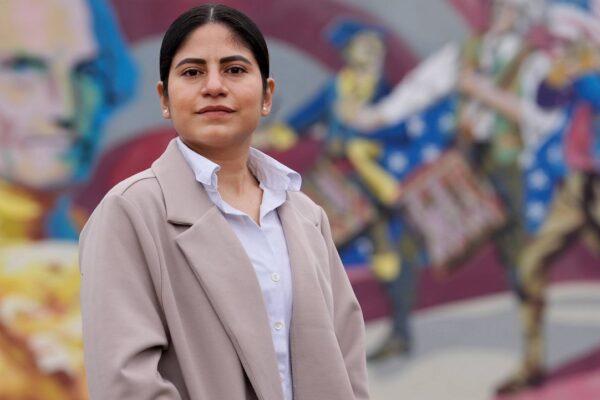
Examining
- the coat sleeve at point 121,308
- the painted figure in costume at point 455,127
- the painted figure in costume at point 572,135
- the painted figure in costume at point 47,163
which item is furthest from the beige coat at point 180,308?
the painted figure in costume at point 572,135

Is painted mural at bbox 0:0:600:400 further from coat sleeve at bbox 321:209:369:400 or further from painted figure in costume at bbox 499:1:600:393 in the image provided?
coat sleeve at bbox 321:209:369:400

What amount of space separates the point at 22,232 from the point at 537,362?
10.4 feet

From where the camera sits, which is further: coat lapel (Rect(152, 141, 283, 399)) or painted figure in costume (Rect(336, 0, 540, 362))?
painted figure in costume (Rect(336, 0, 540, 362))

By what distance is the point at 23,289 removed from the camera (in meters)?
5.55

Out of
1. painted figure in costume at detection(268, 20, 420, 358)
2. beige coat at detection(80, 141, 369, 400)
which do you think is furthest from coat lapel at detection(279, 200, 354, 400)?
painted figure in costume at detection(268, 20, 420, 358)

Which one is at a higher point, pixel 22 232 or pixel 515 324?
pixel 22 232

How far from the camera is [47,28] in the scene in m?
5.76

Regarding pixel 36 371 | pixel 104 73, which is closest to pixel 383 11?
pixel 104 73

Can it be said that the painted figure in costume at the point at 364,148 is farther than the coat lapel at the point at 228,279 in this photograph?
Yes

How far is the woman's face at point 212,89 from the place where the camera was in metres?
1.96

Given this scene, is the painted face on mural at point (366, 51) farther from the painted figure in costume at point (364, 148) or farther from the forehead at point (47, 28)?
the forehead at point (47, 28)

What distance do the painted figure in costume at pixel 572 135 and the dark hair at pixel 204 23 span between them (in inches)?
191

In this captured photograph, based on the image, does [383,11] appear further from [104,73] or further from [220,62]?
[220,62]

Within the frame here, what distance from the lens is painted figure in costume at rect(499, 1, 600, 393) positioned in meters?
6.67
